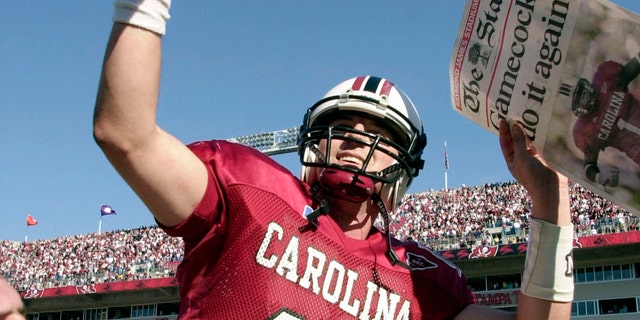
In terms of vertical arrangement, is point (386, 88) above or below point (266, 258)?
above

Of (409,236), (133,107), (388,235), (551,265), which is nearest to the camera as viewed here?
(133,107)

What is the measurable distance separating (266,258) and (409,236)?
3392cm

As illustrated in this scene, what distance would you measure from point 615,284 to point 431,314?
3123 centimetres

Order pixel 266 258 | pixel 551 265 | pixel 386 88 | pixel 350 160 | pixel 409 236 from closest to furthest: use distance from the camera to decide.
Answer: pixel 266 258 < pixel 551 265 < pixel 350 160 < pixel 386 88 < pixel 409 236

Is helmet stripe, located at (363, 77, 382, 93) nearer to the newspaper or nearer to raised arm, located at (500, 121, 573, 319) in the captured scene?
the newspaper

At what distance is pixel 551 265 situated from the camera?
271cm

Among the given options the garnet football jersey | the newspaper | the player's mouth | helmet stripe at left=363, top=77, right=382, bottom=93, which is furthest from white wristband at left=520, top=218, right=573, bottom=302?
helmet stripe at left=363, top=77, right=382, bottom=93

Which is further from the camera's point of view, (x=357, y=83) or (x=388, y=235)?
(x=357, y=83)

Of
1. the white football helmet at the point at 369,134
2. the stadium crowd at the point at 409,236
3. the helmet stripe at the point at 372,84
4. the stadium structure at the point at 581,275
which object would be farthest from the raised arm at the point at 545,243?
the stadium crowd at the point at 409,236

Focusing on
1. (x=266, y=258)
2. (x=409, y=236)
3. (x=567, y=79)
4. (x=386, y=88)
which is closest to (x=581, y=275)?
(x=409, y=236)

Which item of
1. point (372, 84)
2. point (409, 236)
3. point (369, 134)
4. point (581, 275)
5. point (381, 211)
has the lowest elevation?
point (381, 211)

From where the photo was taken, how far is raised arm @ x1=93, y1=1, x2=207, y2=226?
1944 millimetres

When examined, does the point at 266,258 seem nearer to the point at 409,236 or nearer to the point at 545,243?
the point at 545,243

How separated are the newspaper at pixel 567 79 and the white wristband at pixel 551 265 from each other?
0.67 ft
